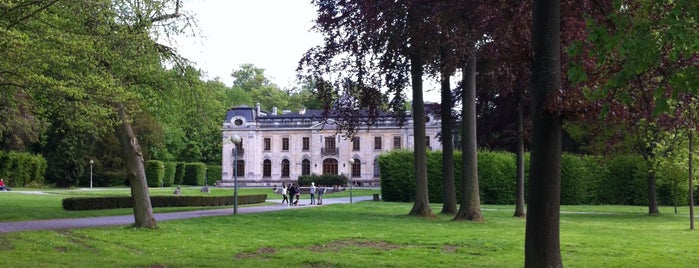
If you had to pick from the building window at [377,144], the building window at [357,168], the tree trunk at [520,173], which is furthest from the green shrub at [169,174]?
the tree trunk at [520,173]

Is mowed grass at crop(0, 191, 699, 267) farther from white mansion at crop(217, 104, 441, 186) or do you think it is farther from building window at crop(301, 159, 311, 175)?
building window at crop(301, 159, 311, 175)

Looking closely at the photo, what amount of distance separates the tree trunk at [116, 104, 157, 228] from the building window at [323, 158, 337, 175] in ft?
207

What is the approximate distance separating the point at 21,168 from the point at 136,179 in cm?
4137

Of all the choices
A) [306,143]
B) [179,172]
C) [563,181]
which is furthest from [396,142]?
[563,181]

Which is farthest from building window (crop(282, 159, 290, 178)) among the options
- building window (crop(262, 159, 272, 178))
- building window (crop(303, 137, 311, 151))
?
building window (crop(303, 137, 311, 151))

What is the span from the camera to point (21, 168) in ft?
170

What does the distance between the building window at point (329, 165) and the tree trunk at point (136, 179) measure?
63.2m

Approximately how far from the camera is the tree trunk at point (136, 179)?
52.6ft

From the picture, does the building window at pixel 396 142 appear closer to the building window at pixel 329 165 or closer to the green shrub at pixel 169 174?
the building window at pixel 329 165

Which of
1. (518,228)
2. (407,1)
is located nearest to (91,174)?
(518,228)

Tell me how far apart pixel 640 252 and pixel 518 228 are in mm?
5987

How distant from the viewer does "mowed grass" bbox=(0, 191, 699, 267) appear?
10227 mm

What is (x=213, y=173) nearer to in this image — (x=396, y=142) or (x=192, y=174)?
(x=192, y=174)

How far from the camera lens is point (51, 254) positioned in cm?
1070
